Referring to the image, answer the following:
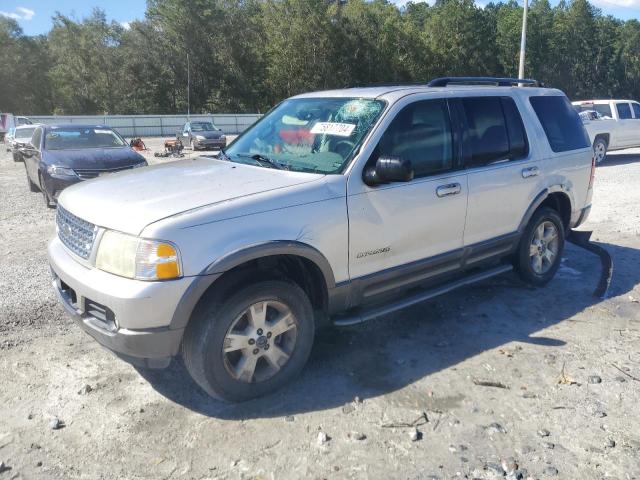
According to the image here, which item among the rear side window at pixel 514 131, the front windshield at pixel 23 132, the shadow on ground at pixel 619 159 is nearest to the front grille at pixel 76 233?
the rear side window at pixel 514 131

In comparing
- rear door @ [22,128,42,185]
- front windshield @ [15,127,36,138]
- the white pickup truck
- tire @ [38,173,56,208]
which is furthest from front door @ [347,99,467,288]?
front windshield @ [15,127,36,138]

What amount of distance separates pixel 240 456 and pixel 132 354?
2.72 ft

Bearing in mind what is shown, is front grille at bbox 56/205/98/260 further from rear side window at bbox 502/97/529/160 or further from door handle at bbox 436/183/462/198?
rear side window at bbox 502/97/529/160

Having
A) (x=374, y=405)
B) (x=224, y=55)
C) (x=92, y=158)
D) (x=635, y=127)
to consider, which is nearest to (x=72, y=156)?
(x=92, y=158)

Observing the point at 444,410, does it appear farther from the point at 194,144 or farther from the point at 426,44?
the point at 426,44

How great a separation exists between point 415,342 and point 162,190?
7.38 ft

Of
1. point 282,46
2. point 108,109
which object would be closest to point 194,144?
point 282,46

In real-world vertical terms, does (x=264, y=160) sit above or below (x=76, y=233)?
above

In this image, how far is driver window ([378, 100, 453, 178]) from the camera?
4090 mm

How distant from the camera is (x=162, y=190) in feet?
11.8

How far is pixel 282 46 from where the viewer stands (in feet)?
165

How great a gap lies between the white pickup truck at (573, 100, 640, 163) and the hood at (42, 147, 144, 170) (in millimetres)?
12056

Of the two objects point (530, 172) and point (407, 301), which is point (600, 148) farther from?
A: point (407, 301)

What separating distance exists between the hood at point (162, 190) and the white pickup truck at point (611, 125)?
45.8 feet
